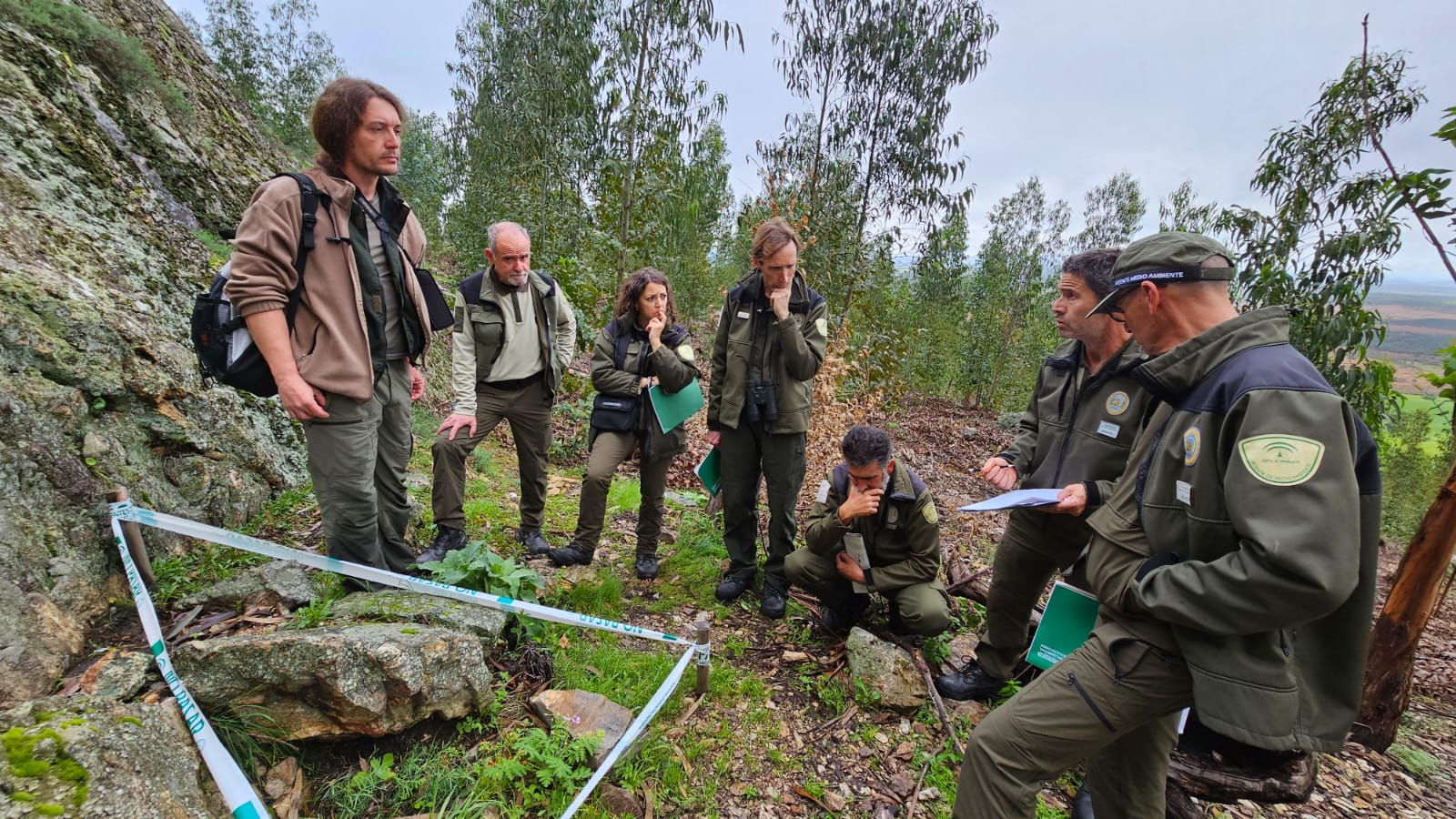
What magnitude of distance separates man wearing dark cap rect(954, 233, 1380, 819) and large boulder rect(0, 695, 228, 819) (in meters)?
2.50

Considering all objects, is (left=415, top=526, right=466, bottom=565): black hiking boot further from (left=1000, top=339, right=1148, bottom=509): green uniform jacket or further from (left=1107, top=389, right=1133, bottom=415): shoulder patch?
(left=1107, top=389, right=1133, bottom=415): shoulder patch

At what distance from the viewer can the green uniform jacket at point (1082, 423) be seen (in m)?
2.73

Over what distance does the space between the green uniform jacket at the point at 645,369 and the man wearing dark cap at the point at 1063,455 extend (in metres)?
2.03

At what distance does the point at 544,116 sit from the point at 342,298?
7.32 metres

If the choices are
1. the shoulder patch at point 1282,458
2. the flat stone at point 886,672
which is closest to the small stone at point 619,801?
the flat stone at point 886,672

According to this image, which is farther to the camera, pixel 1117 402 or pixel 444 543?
pixel 444 543

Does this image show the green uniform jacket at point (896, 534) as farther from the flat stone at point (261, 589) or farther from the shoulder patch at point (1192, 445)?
the flat stone at point (261, 589)

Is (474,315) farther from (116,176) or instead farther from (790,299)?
(116,176)

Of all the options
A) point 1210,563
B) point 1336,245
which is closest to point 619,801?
point 1210,563

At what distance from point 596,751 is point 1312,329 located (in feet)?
21.1

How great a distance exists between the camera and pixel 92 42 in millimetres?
4957

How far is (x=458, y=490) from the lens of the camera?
3891 millimetres

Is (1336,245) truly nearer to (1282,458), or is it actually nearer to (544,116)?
(1282,458)

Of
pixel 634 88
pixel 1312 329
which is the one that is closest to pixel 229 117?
pixel 634 88
